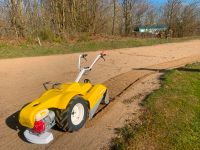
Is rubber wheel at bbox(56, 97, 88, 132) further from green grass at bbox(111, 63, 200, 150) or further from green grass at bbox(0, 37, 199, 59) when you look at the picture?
green grass at bbox(0, 37, 199, 59)

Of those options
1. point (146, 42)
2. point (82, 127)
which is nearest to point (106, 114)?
point (82, 127)

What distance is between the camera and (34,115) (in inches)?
186

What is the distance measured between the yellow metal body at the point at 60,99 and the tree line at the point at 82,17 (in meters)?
14.8

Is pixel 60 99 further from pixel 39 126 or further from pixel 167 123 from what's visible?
pixel 167 123

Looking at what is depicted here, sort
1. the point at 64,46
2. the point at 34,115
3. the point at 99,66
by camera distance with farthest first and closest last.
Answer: the point at 64,46, the point at 99,66, the point at 34,115

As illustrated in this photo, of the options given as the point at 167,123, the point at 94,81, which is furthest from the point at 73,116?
the point at 94,81

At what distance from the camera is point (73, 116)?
211 inches

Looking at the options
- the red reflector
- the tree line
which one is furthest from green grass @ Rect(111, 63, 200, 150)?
the tree line

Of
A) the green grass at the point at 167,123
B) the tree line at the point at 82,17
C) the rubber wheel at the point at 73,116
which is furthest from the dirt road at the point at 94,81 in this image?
the tree line at the point at 82,17

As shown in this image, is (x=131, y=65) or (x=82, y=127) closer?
(x=82, y=127)

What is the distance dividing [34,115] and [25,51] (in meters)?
11.5

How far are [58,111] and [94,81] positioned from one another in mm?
4166

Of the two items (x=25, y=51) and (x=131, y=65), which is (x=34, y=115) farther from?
(x=25, y=51)

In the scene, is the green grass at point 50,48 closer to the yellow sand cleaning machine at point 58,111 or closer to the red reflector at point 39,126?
the yellow sand cleaning machine at point 58,111
